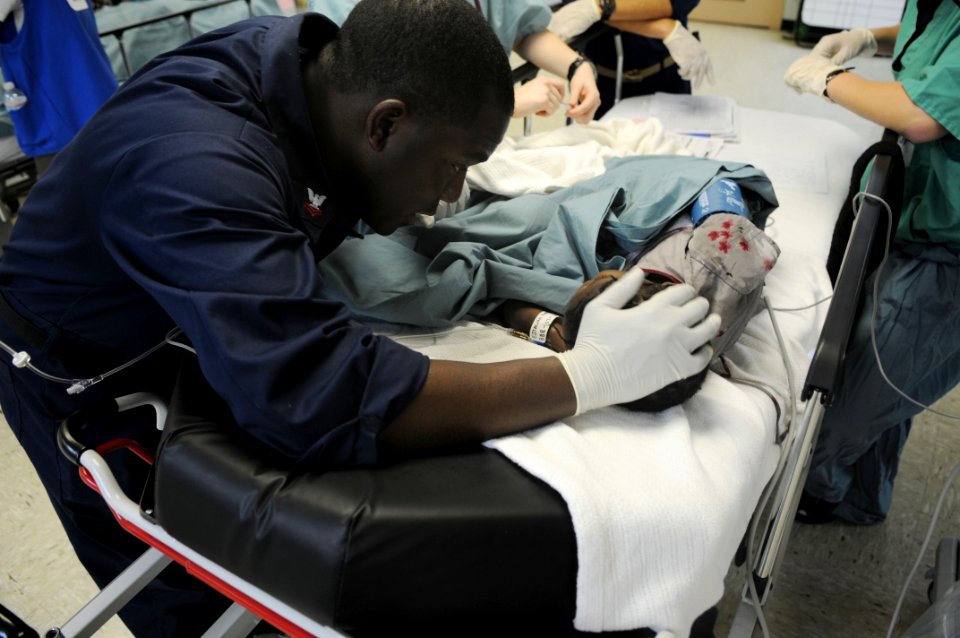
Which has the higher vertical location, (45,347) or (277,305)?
(277,305)

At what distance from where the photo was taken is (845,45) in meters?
2.02

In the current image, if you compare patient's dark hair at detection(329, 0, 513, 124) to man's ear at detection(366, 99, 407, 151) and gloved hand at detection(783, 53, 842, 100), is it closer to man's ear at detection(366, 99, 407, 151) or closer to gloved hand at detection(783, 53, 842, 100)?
man's ear at detection(366, 99, 407, 151)

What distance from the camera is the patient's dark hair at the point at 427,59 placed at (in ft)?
2.99

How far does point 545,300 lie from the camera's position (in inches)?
46.8

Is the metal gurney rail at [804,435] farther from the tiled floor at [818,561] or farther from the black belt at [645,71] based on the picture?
the black belt at [645,71]

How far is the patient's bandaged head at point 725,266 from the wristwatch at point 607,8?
1333mm

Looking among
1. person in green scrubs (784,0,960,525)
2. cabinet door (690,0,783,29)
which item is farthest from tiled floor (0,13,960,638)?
cabinet door (690,0,783,29)

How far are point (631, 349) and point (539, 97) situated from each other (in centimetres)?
115

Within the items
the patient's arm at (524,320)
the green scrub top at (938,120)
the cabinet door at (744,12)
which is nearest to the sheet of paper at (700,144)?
the green scrub top at (938,120)

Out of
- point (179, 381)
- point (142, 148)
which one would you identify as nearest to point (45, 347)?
point (179, 381)

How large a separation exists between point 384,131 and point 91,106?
6.37 ft

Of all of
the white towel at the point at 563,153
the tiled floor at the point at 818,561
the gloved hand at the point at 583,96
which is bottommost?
the tiled floor at the point at 818,561

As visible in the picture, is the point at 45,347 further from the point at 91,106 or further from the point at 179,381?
the point at 91,106

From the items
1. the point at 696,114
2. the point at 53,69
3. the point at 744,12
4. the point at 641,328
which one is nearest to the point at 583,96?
the point at 696,114
